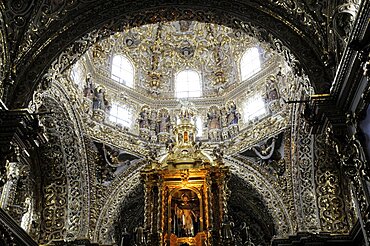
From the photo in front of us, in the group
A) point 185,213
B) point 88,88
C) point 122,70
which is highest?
point 122,70

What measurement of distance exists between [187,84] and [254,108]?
11.7 ft

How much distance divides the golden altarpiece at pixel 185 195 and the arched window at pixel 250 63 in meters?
3.54

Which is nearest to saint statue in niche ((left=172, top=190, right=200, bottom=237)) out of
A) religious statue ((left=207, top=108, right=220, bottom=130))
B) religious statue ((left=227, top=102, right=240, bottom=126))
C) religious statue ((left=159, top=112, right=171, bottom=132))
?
religious statue ((left=159, top=112, right=171, bottom=132))

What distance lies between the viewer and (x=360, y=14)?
6.62 meters

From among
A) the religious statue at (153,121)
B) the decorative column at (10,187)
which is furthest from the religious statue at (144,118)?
the decorative column at (10,187)

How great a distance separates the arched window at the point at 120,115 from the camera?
17.6 m

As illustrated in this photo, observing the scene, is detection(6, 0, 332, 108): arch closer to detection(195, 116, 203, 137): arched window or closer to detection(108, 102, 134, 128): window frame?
detection(108, 102, 134, 128): window frame

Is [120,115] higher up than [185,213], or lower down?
higher up

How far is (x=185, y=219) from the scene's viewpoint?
16203 millimetres

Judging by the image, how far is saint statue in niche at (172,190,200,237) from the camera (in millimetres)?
15906

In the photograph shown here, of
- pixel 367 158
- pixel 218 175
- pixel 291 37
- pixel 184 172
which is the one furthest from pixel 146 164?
pixel 367 158

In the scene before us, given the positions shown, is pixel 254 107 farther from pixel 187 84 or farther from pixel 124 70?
pixel 124 70

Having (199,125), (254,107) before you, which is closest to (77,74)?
(199,125)

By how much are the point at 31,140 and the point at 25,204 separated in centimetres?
587
